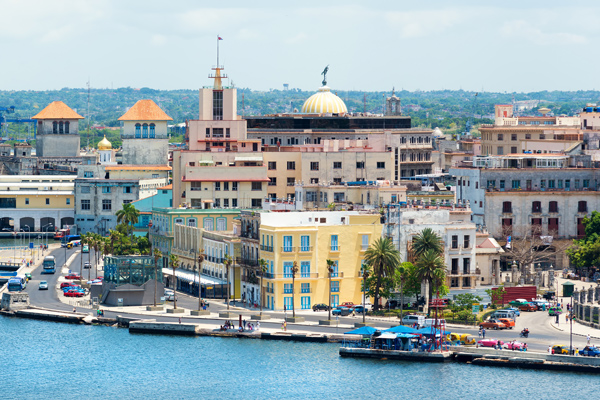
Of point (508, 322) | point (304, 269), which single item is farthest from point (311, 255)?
point (508, 322)

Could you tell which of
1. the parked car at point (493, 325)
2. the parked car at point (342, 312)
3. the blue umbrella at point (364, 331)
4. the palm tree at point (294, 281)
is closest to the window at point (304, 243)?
the palm tree at point (294, 281)

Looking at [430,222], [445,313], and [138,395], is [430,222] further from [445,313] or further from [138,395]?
[138,395]

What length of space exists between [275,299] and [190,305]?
11.2 meters

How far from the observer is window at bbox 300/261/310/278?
5497 inches

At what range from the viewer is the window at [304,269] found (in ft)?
458

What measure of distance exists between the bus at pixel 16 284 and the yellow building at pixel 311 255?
3533 cm

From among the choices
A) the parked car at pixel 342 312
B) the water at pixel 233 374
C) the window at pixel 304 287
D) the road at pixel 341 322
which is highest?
the window at pixel 304 287

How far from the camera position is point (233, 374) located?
119062mm

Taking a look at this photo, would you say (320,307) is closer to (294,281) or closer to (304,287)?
(304,287)

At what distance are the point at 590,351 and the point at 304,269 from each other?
32.8m

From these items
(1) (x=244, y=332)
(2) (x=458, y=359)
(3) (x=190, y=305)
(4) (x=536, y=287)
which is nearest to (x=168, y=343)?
(1) (x=244, y=332)

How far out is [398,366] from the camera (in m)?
120

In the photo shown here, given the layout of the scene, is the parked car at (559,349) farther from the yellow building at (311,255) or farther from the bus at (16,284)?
the bus at (16,284)

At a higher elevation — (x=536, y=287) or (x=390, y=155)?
(x=390, y=155)
